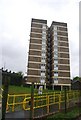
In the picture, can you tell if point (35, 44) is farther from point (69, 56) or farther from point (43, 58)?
point (69, 56)

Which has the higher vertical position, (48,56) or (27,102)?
(48,56)

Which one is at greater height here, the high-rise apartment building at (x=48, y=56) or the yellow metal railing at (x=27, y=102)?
the high-rise apartment building at (x=48, y=56)

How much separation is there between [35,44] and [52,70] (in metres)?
8.72

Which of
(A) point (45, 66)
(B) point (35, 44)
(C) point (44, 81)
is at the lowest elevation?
(C) point (44, 81)

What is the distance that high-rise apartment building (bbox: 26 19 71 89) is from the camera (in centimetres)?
6381

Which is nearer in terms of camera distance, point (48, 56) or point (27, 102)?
point (27, 102)

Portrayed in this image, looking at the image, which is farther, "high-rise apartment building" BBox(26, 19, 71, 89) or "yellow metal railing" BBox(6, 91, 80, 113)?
"high-rise apartment building" BBox(26, 19, 71, 89)

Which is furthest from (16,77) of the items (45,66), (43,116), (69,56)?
(43,116)

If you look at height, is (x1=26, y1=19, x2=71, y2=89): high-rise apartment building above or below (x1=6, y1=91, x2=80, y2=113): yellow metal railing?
above

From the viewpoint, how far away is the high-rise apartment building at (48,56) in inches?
2512

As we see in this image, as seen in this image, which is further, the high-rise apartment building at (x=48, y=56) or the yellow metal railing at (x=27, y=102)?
the high-rise apartment building at (x=48, y=56)

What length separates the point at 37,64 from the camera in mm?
64250

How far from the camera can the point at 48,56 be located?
71.6m

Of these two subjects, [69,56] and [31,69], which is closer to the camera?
[31,69]
